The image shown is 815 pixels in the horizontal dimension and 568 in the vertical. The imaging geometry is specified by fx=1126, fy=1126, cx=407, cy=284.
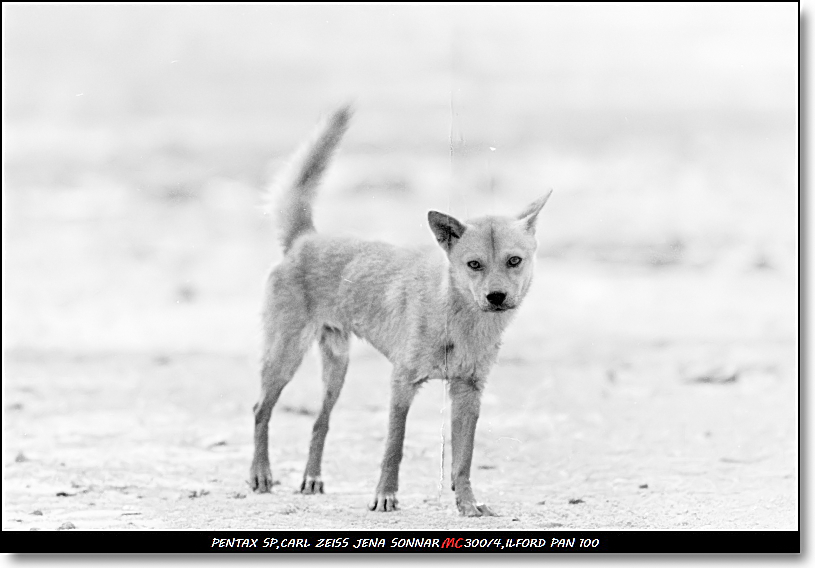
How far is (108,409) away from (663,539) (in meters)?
3.60

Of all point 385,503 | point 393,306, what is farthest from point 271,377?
point 385,503

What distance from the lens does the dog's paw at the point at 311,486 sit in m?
6.10

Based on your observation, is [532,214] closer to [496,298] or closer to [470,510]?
[496,298]

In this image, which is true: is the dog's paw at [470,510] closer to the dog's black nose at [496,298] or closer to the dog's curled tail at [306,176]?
the dog's black nose at [496,298]

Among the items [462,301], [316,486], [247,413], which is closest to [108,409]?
[247,413]

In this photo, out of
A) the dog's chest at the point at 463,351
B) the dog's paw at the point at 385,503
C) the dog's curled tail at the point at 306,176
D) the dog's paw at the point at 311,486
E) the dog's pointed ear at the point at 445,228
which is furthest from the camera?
the dog's curled tail at the point at 306,176

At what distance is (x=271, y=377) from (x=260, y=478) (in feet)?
1.82

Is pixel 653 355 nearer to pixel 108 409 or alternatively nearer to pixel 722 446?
pixel 722 446

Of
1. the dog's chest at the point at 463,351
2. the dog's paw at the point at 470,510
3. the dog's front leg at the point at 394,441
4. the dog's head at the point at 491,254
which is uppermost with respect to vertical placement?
the dog's head at the point at 491,254

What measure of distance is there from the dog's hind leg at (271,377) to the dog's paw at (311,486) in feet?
0.62

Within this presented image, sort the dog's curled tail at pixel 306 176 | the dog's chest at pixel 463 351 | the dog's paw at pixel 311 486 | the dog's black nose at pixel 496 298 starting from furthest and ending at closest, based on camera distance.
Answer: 1. the dog's curled tail at pixel 306 176
2. the dog's paw at pixel 311 486
3. the dog's chest at pixel 463 351
4. the dog's black nose at pixel 496 298

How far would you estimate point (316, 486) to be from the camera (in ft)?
20.1
